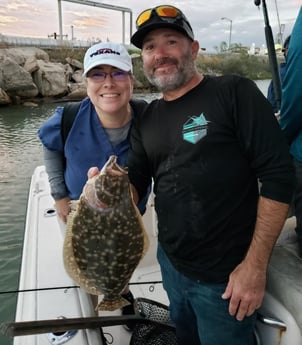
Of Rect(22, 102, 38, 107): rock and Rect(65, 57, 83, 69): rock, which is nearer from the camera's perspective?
Rect(22, 102, 38, 107): rock

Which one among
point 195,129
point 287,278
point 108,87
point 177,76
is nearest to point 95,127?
point 108,87

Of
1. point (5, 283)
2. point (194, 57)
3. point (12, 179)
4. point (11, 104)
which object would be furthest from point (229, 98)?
point (11, 104)

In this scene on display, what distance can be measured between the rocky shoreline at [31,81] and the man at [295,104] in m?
24.0

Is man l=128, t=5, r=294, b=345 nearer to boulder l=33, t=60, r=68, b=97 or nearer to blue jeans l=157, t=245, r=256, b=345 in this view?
blue jeans l=157, t=245, r=256, b=345

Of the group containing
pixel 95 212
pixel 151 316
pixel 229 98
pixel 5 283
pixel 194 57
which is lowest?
pixel 5 283

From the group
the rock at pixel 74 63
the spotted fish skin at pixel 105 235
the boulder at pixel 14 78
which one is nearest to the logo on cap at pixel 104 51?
the spotted fish skin at pixel 105 235

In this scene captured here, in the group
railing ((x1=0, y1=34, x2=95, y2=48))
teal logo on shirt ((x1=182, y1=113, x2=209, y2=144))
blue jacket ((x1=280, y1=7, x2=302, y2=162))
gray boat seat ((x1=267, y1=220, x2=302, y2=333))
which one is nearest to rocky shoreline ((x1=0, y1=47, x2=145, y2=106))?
railing ((x1=0, y1=34, x2=95, y2=48))

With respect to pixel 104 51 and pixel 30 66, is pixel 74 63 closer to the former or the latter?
pixel 30 66

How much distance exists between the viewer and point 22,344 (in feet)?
7.84

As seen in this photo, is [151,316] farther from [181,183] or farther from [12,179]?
[12,179]

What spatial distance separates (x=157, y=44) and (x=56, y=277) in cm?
213

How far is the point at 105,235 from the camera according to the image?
1.89m

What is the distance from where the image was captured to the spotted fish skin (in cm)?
181

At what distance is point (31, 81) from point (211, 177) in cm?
2582
